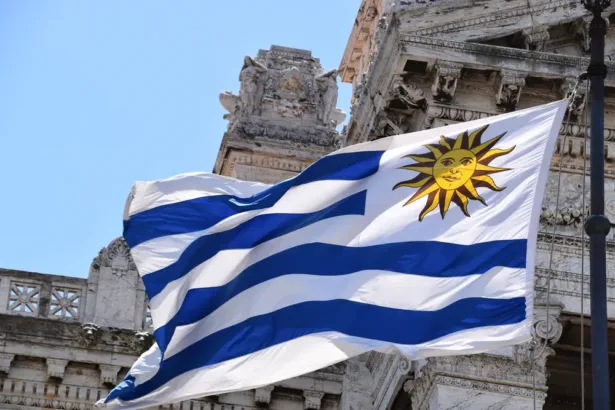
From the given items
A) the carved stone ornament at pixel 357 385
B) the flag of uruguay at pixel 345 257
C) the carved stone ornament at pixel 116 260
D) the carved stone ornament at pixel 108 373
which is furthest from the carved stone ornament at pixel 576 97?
the carved stone ornament at pixel 108 373

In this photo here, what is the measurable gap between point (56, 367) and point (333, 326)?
7878mm

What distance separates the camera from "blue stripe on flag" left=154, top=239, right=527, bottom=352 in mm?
14945

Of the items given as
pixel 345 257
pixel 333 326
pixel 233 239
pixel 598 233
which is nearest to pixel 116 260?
pixel 233 239

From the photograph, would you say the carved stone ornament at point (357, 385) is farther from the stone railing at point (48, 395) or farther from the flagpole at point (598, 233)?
the flagpole at point (598, 233)

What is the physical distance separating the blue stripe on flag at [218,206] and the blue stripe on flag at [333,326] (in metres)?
1.30

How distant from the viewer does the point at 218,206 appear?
16719 mm

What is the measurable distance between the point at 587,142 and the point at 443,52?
1966mm

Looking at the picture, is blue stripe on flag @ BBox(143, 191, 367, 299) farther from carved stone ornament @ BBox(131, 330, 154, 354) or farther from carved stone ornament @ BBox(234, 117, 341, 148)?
carved stone ornament @ BBox(234, 117, 341, 148)

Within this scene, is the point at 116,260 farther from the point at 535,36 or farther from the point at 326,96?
the point at 535,36

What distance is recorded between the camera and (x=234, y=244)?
16391 millimetres

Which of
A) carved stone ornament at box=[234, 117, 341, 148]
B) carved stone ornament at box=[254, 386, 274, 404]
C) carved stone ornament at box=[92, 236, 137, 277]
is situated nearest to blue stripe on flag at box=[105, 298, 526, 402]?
carved stone ornament at box=[254, 386, 274, 404]

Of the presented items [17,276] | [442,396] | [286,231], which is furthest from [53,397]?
[286,231]

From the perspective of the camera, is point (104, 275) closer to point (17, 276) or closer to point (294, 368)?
point (17, 276)

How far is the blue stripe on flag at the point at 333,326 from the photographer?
1462 centimetres
